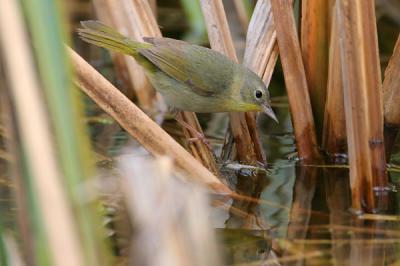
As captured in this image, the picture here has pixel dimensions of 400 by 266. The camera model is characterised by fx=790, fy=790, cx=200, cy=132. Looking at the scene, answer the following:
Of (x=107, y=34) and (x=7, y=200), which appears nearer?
(x=7, y=200)

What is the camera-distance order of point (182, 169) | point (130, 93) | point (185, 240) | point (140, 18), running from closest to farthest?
point (185, 240) < point (182, 169) < point (140, 18) < point (130, 93)

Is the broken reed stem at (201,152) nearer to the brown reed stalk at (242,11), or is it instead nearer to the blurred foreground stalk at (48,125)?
the brown reed stalk at (242,11)

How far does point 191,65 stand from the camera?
4070 millimetres

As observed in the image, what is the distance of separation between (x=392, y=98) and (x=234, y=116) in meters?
0.78

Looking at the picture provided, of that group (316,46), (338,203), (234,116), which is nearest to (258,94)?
(234,116)

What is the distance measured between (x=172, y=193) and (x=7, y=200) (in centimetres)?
208

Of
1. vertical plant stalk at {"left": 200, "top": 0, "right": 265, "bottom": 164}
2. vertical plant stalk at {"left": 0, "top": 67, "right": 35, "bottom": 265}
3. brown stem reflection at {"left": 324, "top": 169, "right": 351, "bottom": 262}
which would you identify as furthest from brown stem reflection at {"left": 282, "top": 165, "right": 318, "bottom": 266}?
vertical plant stalk at {"left": 0, "top": 67, "right": 35, "bottom": 265}

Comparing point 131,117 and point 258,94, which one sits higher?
point 258,94

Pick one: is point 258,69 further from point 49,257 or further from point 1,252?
point 49,257

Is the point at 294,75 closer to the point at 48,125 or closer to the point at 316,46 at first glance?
the point at 316,46

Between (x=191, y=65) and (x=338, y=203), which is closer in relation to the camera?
(x=338, y=203)

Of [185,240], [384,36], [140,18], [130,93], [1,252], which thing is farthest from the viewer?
[384,36]

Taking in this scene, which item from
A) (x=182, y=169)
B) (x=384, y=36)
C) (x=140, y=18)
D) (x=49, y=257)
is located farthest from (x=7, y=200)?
(x=384, y=36)

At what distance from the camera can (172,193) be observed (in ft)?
5.18
